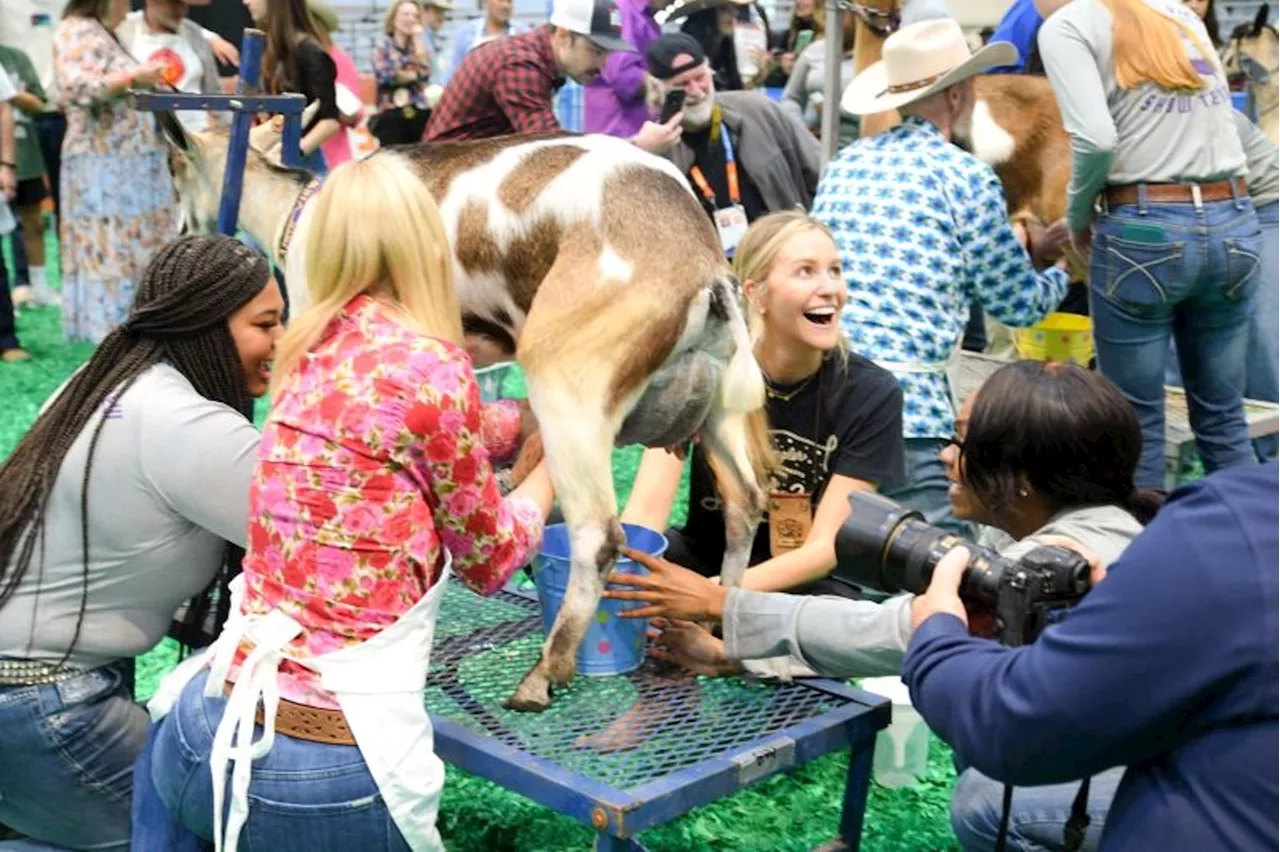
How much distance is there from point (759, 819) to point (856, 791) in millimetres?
555

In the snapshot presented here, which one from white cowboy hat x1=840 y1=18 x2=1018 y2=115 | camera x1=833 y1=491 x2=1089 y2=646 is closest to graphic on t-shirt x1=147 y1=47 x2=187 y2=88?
white cowboy hat x1=840 y1=18 x2=1018 y2=115

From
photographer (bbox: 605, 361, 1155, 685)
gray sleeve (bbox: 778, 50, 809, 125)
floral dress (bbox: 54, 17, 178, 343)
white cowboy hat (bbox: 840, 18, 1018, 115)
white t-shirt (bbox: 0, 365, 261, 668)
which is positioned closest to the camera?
photographer (bbox: 605, 361, 1155, 685)

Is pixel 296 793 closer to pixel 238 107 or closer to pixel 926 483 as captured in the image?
pixel 926 483

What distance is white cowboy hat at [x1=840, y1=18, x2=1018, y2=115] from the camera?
13.6ft

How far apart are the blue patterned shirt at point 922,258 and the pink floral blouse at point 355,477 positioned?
1.79 m

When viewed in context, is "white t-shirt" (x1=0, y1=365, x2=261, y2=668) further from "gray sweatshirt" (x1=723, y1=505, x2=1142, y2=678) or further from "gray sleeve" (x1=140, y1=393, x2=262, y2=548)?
"gray sweatshirt" (x1=723, y1=505, x2=1142, y2=678)

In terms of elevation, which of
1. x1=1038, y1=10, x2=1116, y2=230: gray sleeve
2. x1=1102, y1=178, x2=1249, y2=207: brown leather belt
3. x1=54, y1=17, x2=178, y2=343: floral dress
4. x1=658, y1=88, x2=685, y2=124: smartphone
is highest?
x1=1038, y1=10, x2=1116, y2=230: gray sleeve

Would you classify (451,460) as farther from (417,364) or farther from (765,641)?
(765,641)

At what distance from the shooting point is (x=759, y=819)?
3.49 meters

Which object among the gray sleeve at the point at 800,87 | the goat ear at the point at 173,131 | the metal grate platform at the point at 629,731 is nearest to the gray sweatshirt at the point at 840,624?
the metal grate platform at the point at 629,731

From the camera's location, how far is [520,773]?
8.35ft

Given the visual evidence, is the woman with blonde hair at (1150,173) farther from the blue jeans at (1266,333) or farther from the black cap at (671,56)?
the black cap at (671,56)

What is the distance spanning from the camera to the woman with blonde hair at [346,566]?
7.37ft

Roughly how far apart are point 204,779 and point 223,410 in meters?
0.65
